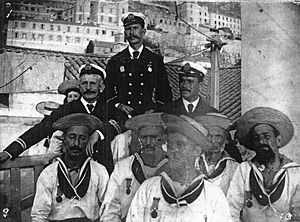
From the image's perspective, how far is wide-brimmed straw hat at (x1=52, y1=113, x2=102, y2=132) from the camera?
6.50 metres

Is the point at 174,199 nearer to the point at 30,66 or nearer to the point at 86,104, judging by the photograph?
the point at 86,104

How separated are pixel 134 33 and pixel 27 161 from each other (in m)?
1.79

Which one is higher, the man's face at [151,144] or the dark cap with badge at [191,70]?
the dark cap with badge at [191,70]

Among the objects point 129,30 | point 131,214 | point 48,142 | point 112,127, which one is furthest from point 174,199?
point 129,30

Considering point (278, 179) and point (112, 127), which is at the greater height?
point (112, 127)

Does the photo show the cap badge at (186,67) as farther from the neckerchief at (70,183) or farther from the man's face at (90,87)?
the neckerchief at (70,183)

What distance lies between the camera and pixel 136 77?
6633mm

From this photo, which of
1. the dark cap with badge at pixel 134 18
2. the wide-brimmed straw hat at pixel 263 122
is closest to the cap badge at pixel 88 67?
the dark cap with badge at pixel 134 18

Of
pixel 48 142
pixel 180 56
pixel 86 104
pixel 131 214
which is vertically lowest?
pixel 131 214

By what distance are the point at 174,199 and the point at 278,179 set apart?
113 centimetres

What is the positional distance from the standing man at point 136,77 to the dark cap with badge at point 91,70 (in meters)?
0.06

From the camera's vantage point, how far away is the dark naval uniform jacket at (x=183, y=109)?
653 cm

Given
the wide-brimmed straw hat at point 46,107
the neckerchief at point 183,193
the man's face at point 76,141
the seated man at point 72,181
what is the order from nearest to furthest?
the neckerchief at point 183,193 → the seated man at point 72,181 → the man's face at point 76,141 → the wide-brimmed straw hat at point 46,107

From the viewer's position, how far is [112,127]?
6.55 metres
